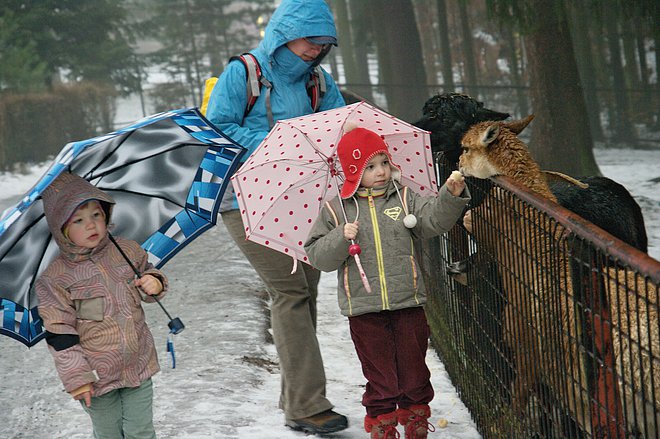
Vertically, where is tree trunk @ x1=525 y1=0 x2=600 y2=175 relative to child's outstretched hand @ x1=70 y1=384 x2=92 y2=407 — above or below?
above

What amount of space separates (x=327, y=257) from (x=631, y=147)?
19451 millimetres

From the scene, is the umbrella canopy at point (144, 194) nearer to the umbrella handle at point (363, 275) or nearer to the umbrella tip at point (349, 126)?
the umbrella tip at point (349, 126)

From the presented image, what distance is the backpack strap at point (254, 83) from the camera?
178 inches

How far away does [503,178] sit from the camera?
3652 millimetres

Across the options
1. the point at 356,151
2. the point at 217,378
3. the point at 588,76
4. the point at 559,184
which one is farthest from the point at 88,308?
the point at 588,76

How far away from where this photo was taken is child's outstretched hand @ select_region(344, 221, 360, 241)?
374 cm

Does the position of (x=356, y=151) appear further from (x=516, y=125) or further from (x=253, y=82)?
(x=253, y=82)

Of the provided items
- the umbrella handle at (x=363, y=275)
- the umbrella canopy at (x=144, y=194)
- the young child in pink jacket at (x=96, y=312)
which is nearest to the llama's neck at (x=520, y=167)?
the umbrella handle at (x=363, y=275)

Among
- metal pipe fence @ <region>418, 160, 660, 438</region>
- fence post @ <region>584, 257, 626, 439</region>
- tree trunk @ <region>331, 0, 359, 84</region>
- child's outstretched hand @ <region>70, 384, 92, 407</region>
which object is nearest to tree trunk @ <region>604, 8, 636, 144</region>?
tree trunk @ <region>331, 0, 359, 84</region>

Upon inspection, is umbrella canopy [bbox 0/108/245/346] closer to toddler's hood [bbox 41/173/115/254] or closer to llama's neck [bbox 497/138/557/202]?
toddler's hood [bbox 41/173/115/254]

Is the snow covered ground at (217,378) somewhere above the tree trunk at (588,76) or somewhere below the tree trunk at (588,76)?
below

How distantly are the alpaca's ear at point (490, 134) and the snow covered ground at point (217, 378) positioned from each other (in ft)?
5.22

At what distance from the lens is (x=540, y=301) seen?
3.17m

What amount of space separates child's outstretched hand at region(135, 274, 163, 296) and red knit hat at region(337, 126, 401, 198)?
888mm
